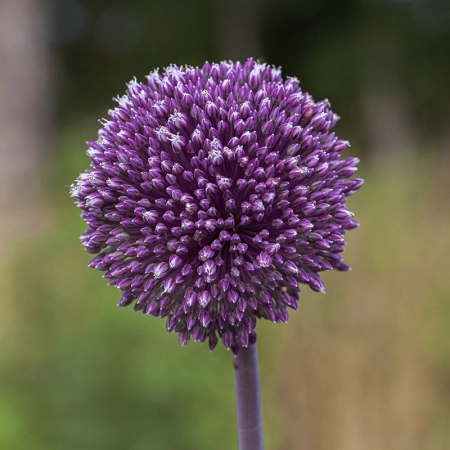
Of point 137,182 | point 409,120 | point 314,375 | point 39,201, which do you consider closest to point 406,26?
point 409,120

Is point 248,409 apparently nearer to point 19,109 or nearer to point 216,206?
point 216,206

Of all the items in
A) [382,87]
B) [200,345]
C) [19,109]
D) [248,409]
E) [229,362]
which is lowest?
[248,409]

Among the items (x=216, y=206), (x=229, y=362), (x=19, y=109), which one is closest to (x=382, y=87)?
(x=19, y=109)

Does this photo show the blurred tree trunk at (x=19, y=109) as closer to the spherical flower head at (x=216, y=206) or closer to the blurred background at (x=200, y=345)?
the blurred background at (x=200, y=345)

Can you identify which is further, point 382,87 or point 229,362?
point 382,87

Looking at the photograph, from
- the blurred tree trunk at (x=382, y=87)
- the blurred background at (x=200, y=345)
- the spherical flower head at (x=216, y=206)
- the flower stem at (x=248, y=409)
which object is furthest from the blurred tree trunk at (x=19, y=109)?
the blurred tree trunk at (x=382, y=87)

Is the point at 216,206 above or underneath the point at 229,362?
above

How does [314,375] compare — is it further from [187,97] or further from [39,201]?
[39,201]
